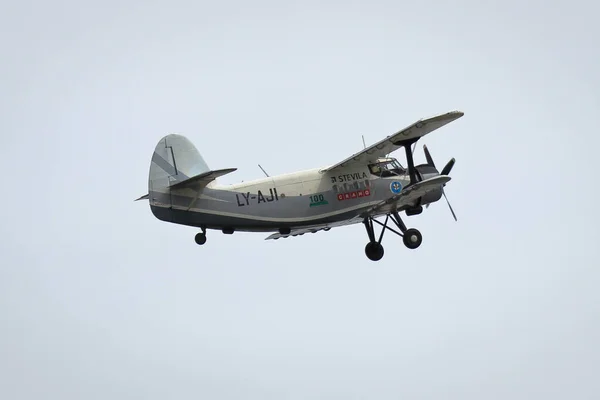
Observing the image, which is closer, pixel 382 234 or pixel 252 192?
pixel 252 192

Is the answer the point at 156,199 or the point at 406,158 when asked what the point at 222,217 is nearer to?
the point at 156,199

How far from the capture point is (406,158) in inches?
1401

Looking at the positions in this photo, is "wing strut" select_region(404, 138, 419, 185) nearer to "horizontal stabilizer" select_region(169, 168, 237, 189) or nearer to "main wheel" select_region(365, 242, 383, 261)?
"main wheel" select_region(365, 242, 383, 261)

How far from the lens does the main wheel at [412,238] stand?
118 feet

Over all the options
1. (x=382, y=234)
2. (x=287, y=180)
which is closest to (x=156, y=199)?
(x=287, y=180)

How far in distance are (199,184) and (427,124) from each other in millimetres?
5858

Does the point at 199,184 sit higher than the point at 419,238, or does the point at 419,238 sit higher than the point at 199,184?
the point at 199,184

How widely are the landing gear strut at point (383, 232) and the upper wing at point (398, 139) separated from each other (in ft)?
5.72

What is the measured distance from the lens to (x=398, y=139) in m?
35.0

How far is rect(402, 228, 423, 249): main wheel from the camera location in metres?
35.9

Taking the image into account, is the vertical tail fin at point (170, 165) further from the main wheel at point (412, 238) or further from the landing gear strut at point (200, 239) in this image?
the main wheel at point (412, 238)

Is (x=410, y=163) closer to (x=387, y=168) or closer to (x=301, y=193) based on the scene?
(x=387, y=168)

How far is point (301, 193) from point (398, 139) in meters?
2.84

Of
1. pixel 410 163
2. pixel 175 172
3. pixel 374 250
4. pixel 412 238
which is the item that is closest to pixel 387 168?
pixel 410 163
